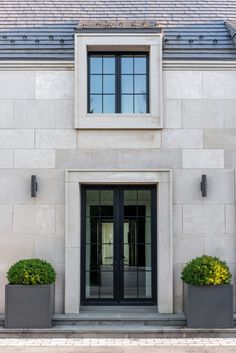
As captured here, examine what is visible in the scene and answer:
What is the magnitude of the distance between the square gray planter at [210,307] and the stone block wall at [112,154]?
0.87 metres

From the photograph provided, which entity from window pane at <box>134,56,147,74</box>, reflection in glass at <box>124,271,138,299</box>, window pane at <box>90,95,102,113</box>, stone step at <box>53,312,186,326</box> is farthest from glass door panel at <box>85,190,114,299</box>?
window pane at <box>134,56,147,74</box>

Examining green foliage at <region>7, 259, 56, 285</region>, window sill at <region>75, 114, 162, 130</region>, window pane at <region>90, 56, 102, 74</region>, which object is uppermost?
window pane at <region>90, 56, 102, 74</region>

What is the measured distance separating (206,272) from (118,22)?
233 inches

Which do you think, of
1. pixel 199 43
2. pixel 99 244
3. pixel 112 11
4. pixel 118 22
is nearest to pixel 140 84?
pixel 118 22

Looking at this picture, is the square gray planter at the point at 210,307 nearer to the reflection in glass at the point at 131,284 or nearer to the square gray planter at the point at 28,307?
the reflection in glass at the point at 131,284

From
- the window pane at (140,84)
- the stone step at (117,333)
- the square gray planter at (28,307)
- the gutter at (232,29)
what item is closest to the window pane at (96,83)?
the window pane at (140,84)

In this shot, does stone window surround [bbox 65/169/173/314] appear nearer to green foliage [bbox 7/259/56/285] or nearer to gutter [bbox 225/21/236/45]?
green foliage [bbox 7/259/56/285]

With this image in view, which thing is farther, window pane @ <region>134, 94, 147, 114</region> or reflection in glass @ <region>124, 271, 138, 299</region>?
window pane @ <region>134, 94, 147, 114</region>

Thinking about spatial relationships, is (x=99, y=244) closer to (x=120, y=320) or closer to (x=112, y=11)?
(x=120, y=320)

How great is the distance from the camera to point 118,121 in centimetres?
1074

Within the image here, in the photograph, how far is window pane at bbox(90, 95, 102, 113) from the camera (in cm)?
1107

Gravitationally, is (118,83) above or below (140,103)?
above

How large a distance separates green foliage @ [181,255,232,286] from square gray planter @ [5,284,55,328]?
110 inches

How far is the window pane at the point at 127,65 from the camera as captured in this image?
36.6 ft
